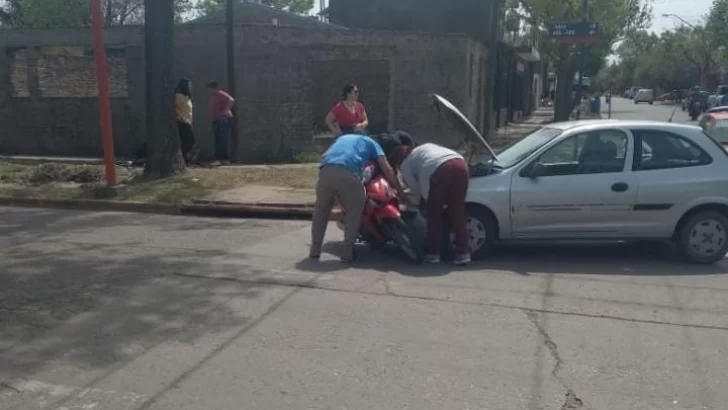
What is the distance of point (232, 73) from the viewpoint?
17.8 meters

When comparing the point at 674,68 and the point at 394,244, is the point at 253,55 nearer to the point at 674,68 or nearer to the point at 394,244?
the point at 394,244

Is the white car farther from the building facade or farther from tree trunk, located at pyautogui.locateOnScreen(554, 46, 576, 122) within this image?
tree trunk, located at pyautogui.locateOnScreen(554, 46, 576, 122)

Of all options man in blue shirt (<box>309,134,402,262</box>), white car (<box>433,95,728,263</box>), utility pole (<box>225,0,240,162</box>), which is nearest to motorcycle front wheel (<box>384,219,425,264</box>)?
man in blue shirt (<box>309,134,402,262</box>)

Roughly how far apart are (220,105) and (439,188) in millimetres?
9401

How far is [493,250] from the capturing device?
930cm

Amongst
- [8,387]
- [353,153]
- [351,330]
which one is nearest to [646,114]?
[353,153]

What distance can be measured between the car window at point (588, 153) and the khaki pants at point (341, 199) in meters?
1.99

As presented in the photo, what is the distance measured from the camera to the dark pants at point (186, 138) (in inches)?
632

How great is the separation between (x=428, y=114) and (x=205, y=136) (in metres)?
5.32

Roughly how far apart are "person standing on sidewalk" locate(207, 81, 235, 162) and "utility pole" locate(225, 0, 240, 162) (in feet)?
1.31

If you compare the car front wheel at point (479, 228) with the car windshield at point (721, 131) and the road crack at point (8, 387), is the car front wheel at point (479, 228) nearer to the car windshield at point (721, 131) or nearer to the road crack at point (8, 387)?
the road crack at point (8, 387)

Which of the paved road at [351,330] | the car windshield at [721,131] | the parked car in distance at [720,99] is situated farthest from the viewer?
the parked car in distance at [720,99]

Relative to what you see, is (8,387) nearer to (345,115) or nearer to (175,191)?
(175,191)

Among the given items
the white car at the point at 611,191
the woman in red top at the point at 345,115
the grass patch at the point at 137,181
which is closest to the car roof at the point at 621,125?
the white car at the point at 611,191
